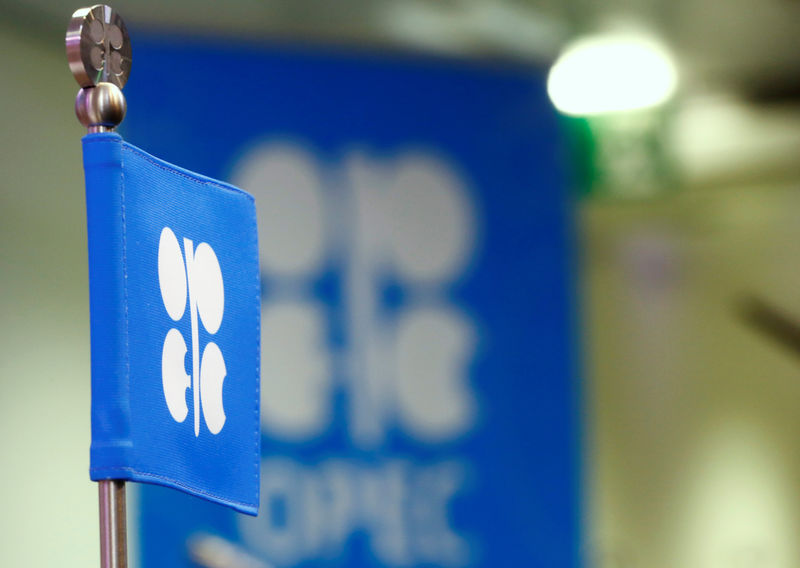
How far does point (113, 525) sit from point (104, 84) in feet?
1.36

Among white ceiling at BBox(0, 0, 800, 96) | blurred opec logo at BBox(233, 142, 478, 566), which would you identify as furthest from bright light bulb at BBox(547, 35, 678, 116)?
blurred opec logo at BBox(233, 142, 478, 566)

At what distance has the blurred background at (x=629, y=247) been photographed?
4352 millimetres

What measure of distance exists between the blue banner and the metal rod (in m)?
3.33

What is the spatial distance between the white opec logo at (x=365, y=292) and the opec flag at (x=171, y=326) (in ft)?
10.6

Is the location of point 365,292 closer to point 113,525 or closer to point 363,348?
point 363,348

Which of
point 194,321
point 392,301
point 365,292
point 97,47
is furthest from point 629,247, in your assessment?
point 97,47

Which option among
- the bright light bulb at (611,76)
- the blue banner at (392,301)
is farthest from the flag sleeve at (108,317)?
the bright light bulb at (611,76)

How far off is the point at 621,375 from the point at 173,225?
661cm

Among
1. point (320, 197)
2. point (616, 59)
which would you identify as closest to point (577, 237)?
point (616, 59)

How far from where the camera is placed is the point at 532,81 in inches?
211

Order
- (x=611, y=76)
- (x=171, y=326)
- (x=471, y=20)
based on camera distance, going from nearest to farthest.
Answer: (x=171, y=326), (x=471, y=20), (x=611, y=76)

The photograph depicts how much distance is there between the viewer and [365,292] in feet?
16.0

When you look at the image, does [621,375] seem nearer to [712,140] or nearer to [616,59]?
[712,140]

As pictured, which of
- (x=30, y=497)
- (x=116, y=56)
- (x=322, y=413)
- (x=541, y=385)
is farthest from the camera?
(x=541, y=385)
